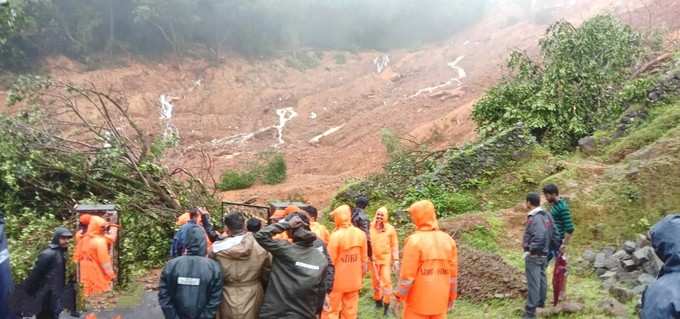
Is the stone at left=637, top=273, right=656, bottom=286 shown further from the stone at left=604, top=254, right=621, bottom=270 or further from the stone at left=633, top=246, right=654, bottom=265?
the stone at left=604, top=254, right=621, bottom=270

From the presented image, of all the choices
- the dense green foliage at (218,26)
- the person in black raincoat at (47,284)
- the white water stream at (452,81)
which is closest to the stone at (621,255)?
the person in black raincoat at (47,284)

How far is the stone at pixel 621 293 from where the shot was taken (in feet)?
20.0

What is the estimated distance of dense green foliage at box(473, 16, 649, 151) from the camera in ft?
43.9

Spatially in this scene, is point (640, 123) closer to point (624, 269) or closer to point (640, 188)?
point (640, 188)

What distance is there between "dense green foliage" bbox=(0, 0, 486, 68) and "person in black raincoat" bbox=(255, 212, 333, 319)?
2484cm

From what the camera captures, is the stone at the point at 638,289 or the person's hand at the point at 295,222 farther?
the stone at the point at 638,289

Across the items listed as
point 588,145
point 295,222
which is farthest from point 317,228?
point 588,145

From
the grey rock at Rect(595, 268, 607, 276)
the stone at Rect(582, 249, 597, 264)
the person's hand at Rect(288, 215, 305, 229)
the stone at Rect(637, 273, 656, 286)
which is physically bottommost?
the grey rock at Rect(595, 268, 607, 276)

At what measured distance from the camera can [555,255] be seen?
6.21 metres

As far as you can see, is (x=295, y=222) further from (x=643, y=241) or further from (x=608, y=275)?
(x=643, y=241)

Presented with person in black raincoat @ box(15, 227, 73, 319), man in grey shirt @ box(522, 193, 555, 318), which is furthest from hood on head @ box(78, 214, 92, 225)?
man in grey shirt @ box(522, 193, 555, 318)

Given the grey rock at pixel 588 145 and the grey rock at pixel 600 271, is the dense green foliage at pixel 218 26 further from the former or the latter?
the grey rock at pixel 600 271

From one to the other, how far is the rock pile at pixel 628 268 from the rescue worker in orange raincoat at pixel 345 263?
274 cm

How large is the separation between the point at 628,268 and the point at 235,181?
52.5ft
